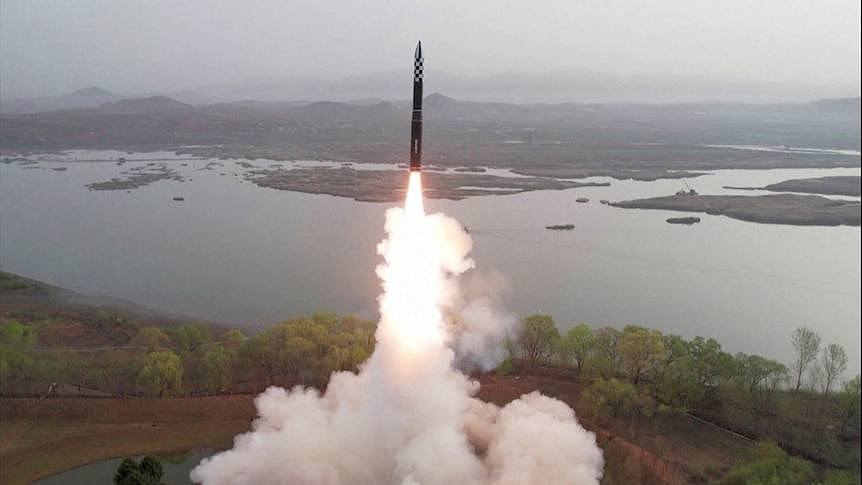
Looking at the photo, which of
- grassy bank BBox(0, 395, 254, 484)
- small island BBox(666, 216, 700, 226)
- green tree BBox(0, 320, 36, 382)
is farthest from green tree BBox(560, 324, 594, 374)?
small island BBox(666, 216, 700, 226)

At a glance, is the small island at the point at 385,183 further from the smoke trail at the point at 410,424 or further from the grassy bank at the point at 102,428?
the smoke trail at the point at 410,424

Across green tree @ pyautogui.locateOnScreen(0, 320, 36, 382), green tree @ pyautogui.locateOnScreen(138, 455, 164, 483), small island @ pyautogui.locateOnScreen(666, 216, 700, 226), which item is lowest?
green tree @ pyautogui.locateOnScreen(138, 455, 164, 483)

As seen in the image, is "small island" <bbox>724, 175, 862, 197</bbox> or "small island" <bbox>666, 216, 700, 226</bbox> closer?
"small island" <bbox>724, 175, 862, 197</bbox>

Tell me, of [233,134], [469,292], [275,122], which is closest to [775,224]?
[469,292]

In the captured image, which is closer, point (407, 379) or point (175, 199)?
point (407, 379)

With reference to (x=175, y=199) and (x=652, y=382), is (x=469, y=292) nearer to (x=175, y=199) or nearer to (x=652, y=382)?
(x=652, y=382)

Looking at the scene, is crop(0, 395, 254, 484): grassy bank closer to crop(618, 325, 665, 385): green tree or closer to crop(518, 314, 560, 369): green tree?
crop(518, 314, 560, 369): green tree
